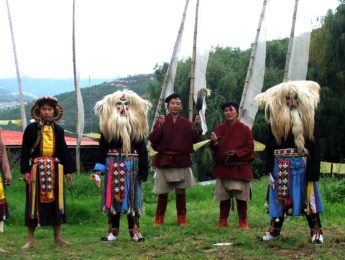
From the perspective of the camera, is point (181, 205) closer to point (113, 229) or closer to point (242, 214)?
point (242, 214)

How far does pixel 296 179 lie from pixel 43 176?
262 cm

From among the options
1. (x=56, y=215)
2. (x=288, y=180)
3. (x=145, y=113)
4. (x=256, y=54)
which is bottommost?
(x=56, y=215)

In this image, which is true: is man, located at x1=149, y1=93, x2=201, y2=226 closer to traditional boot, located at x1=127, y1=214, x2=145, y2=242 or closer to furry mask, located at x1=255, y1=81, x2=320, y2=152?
traditional boot, located at x1=127, y1=214, x2=145, y2=242

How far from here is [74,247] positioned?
6.06m

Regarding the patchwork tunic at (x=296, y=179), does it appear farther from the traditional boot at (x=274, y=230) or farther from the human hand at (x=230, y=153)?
the human hand at (x=230, y=153)

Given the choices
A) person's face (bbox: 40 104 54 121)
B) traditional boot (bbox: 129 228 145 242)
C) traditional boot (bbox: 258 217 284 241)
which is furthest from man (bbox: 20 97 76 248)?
traditional boot (bbox: 258 217 284 241)

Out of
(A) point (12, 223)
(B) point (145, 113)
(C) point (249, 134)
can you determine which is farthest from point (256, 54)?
(A) point (12, 223)

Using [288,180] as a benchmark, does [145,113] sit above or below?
above

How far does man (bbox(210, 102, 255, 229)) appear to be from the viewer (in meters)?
6.96

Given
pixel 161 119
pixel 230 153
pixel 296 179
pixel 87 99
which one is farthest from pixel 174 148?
pixel 87 99

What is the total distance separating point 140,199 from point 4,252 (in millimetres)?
1529

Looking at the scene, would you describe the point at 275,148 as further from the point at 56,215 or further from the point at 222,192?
the point at 56,215

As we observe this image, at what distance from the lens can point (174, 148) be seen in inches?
282

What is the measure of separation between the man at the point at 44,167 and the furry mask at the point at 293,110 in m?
2.23
